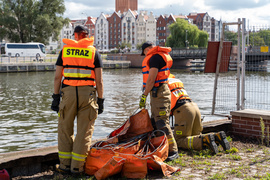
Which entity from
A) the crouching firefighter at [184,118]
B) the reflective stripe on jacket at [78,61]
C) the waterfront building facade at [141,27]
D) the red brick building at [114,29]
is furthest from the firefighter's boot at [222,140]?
the red brick building at [114,29]

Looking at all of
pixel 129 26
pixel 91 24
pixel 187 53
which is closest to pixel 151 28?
pixel 129 26

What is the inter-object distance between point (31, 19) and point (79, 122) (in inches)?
2515

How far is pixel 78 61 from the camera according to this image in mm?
5180

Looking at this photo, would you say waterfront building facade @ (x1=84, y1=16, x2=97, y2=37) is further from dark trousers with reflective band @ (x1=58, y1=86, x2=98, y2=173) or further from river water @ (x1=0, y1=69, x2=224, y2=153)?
dark trousers with reflective band @ (x1=58, y1=86, x2=98, y2=173)

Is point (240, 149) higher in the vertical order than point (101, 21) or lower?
lower

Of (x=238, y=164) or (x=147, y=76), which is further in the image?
(x=147, y=76)

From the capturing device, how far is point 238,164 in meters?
5.59

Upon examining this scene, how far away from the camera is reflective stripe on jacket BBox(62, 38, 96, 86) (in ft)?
16.9

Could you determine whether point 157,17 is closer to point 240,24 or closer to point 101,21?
point 101,21

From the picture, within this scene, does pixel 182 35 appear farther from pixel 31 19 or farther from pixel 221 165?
pixel 221 165

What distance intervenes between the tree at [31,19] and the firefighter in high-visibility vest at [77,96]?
199 ft

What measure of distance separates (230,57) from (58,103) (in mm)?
4306

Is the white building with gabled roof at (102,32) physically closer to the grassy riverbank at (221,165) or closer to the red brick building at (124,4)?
the red brick building at (124,4)

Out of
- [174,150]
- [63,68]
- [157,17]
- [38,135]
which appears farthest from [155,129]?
[157,17]
